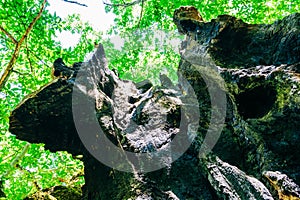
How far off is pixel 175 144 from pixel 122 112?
1645mm

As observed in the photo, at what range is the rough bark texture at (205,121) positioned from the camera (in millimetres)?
3578

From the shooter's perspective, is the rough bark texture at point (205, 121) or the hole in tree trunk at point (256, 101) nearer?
the rough bark texture at point (205, 121)

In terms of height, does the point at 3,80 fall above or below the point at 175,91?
above

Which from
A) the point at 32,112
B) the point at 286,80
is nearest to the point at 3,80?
the point at 32,112

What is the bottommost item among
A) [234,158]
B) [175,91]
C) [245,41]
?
[234,158]

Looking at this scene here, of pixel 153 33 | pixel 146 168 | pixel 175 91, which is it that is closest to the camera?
pixel 146 168

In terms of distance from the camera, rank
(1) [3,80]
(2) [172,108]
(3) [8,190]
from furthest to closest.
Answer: (3) [8,190] → (1) [3,80] → (2) [172,108]

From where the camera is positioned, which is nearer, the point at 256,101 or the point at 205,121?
the point at 256,101

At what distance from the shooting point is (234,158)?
4.35 meters

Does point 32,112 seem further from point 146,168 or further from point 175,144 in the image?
point 175,144

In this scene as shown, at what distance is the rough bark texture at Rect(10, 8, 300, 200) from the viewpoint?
3.58 m

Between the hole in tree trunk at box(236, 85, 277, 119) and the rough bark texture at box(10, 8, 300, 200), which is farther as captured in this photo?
the hole in tree trunk at box(236, 85, 277, 119)

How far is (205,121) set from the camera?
4.88 m

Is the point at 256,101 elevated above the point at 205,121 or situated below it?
above
